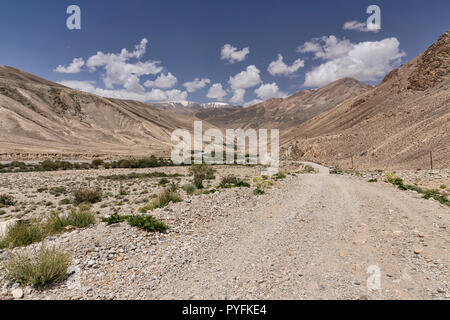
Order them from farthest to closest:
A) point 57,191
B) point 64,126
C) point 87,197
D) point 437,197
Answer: point 64,126 < point 57,191 < point 87,197 < point 437,197

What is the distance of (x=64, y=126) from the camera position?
84938 mm

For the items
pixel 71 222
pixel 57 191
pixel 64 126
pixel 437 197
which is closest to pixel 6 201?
pixel 57 191

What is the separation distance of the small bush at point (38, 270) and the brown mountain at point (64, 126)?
6196cm

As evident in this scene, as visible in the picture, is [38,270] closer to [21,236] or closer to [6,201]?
[21,236]

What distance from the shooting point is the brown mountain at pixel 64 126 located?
63.2m

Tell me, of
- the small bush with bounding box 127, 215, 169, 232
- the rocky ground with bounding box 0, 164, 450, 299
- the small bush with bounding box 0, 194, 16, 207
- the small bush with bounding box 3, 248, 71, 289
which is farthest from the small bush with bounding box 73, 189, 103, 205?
the small bush with bounding box 3, 248, 71, 289

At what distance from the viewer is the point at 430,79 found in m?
49.9

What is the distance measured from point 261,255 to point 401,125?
46.7 meters

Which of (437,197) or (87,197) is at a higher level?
(437,197)

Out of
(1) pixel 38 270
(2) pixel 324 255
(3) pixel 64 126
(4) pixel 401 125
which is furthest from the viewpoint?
(3) pixel 64 126

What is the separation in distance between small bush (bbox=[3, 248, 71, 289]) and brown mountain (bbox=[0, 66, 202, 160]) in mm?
61957

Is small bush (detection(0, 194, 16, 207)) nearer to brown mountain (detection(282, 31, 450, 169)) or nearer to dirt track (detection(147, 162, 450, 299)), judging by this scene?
dirt track (detection(147, 162, 450, 299))

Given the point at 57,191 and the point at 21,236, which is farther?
the point at 57,191
